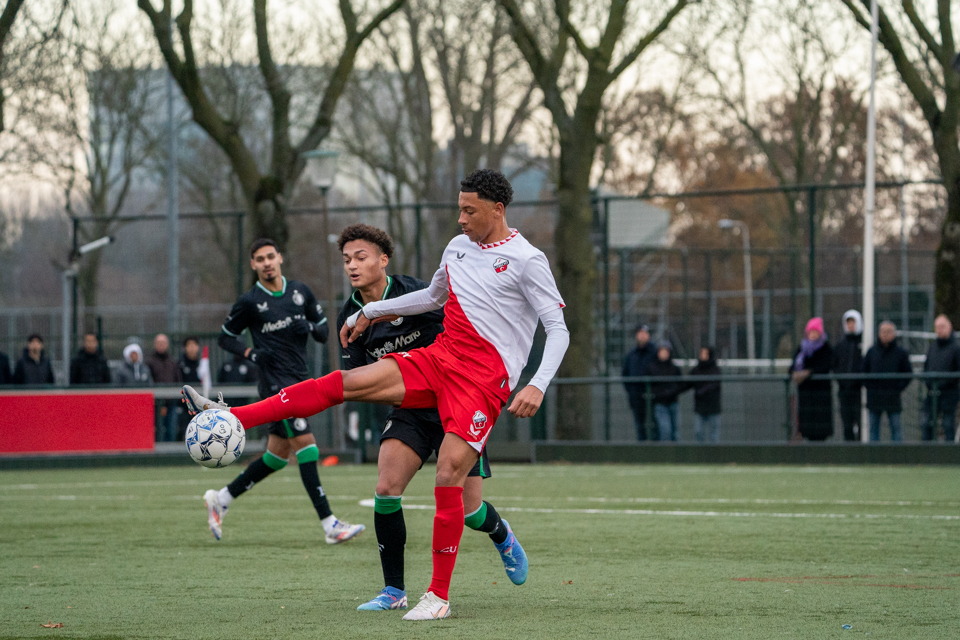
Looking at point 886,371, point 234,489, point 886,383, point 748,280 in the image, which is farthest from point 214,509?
point 748,280

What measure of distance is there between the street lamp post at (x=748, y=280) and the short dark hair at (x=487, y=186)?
24086mm

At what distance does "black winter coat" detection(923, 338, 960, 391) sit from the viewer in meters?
15.4

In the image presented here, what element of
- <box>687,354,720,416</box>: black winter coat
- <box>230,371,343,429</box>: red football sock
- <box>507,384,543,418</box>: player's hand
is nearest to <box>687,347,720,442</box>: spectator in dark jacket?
<box>687,354,720,416</box>: black winter coat

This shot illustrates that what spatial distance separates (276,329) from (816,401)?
30.9ft

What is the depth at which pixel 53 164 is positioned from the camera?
32.0 meters

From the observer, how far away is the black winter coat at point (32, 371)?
18.0m

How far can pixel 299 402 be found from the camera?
522 centimetres

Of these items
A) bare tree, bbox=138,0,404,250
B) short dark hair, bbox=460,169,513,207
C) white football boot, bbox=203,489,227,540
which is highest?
bare tree, bbox=138,0,404,250

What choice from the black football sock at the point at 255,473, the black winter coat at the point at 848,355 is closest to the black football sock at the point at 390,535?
the black football sock at the point at 255,473

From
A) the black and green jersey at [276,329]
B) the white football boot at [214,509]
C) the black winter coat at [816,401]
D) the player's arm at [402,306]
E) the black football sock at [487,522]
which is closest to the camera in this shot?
the player's arm at [402,306]

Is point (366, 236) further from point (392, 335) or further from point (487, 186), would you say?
point (487, 186)

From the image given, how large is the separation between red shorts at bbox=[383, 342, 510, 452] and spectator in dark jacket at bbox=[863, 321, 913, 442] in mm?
11507

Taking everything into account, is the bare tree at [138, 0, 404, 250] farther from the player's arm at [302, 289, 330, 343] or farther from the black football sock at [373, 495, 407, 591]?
the black football sock at [373, 495, 407, 591]

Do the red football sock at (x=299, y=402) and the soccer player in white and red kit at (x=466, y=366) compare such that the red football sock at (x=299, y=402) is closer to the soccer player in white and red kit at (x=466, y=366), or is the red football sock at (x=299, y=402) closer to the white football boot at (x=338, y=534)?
the soccer player in white and red kit at (x=466, y=366)
